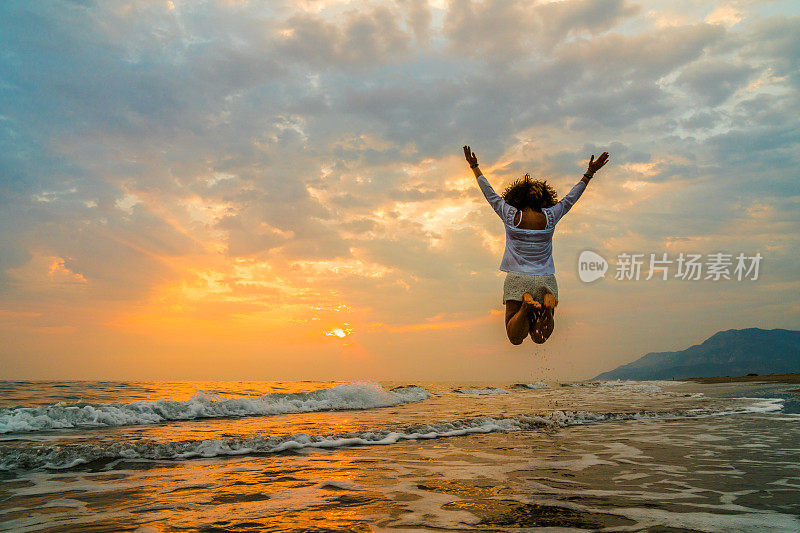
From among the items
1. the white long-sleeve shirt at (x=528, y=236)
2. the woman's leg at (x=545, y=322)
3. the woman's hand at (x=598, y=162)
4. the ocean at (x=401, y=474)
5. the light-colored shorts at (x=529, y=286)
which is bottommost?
the ocean at (x=401, y=474)

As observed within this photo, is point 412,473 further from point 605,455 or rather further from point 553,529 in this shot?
point 605,455

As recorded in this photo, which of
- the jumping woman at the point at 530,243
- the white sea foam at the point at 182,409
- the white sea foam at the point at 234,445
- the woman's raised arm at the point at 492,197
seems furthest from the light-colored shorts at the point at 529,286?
the white sea foam at the point at 182,409

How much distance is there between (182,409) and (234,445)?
6383 millimetres

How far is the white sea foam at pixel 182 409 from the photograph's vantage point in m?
11.2

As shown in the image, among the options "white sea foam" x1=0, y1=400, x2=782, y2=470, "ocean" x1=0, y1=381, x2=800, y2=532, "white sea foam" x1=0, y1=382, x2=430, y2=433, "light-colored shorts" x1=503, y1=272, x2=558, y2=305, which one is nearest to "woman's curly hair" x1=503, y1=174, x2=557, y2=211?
"light-colored shorts" x1=503, y1=272, x2=558, y2=305

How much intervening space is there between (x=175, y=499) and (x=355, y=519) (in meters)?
2.09

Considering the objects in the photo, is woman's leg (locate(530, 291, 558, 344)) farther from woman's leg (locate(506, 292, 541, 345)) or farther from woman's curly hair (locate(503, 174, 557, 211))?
woman's curly hair (locate(503, 174, 557, 211))

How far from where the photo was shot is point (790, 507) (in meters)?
4.63

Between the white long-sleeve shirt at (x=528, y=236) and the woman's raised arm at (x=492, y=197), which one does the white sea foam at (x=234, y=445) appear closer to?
the white long-sleeve shirt at (x=528, y=236)

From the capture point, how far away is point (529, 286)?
301 inches

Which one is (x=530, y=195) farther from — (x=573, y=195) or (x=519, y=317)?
(x=519, y=317)

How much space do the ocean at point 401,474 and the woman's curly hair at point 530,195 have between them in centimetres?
370

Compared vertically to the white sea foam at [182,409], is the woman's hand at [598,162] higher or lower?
higher

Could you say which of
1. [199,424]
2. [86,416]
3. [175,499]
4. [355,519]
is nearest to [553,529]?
[355,519]
